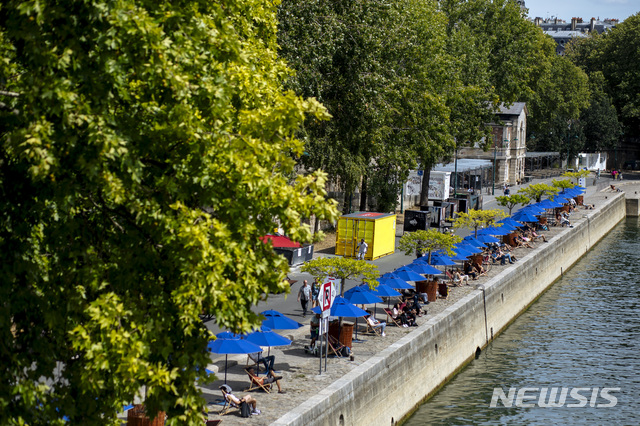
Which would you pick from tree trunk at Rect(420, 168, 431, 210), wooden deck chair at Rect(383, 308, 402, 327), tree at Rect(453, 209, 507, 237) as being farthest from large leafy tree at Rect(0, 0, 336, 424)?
tree trunk at Rect(420, 168, 431, 210)

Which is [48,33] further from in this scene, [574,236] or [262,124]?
[574,236]

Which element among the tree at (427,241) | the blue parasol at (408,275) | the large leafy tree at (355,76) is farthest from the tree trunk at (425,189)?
the blue parasol at (408,275)

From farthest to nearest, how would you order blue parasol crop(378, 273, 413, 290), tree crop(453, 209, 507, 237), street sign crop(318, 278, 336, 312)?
tree crop(453, 209, 507, 237) < blue parasol crop(378, 273, 413, 290) < street sign crop(318, 278, 336, 312)

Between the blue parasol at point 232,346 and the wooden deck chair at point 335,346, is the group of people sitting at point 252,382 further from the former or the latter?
the wooden deck chair at point 335,346

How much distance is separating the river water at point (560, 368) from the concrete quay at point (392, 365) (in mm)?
661

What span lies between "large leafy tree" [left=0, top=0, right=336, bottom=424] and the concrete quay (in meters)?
5.81

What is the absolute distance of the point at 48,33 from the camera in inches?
404

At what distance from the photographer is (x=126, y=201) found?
11.0 metres

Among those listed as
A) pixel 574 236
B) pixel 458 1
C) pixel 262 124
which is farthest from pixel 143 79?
pixel 458 1

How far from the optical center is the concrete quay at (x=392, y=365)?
1798cm

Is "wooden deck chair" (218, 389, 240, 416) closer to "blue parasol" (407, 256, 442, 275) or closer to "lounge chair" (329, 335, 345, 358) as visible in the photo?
"lounge chair" (329, 335, 345, 358)

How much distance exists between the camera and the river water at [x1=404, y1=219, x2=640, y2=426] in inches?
975

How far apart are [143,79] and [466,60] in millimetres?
51923

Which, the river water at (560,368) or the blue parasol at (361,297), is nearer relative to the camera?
the blue parasol at (361,297)
